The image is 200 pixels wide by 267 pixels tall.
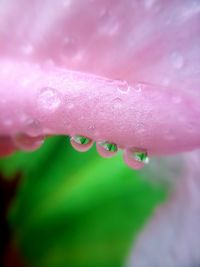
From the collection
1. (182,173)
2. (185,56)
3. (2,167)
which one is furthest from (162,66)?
(2,167)

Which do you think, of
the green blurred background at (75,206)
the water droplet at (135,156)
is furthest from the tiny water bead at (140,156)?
the green blurred background at (75,206)

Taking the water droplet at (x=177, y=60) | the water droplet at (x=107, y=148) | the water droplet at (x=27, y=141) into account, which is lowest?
the water droplet at (x=107, y=148)

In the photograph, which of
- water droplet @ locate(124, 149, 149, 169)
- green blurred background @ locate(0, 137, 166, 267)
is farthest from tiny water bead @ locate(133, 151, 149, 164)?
green blurred background @ locate(0, 137, 166, 267)

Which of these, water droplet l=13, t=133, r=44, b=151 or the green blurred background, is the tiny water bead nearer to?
water droplet l=13, t=133, r=44, b=151

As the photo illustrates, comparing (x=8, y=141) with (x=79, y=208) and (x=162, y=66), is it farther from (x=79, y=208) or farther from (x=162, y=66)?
(x=79, y=208)

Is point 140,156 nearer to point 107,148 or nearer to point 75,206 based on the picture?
point 107,148

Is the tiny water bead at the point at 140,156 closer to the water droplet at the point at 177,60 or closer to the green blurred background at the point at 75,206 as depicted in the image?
the water droplet at the point at 177,60
